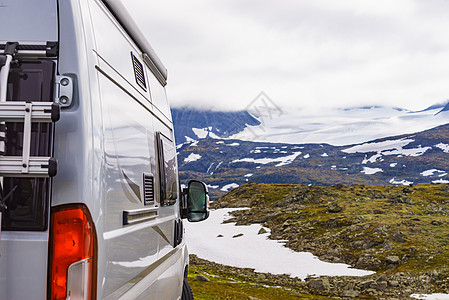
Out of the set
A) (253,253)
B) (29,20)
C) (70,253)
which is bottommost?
(253,253)

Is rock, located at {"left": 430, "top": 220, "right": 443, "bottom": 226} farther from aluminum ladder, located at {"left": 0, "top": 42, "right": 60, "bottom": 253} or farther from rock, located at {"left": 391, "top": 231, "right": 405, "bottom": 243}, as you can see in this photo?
aluminum ladder, located at {"left": 0, "top": 42, "right": 60, "bottom": 253}

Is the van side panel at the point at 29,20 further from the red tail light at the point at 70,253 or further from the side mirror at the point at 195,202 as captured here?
the side mirror at the point at 195,202

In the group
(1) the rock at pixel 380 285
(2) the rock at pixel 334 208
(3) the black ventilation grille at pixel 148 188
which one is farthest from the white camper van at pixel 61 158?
(2) the rock at pixel 334 208

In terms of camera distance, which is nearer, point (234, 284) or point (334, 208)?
point (234, 284)

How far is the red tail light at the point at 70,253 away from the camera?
262 cm

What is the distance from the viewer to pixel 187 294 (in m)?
7.68

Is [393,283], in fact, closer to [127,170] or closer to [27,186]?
[127,170]

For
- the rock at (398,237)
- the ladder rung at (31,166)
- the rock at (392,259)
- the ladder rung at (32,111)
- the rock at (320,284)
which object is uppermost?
the ladder rung at (32,111)

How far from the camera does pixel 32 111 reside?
256 centimetres

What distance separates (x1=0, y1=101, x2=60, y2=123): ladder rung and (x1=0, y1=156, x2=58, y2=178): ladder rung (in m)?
0.21

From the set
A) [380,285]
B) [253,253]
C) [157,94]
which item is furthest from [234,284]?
[157,94]

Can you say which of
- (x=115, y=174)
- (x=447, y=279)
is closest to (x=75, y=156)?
(x=115, y=174)

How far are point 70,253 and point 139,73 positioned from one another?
2346mm

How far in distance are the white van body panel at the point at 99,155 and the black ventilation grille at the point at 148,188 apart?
53 millimetres
